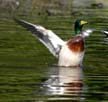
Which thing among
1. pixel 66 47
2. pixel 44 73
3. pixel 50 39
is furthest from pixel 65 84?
pixel 50 39

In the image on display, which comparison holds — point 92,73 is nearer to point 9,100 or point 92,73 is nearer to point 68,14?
point 9,100

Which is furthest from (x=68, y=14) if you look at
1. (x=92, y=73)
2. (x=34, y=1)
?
(x=92, y=73)

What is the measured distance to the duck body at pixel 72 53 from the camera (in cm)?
1938

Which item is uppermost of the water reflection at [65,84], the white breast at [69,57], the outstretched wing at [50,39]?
the outstretched wing at [50,39]

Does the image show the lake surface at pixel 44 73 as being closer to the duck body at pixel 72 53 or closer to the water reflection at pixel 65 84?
the water reflection at pixel 65 84

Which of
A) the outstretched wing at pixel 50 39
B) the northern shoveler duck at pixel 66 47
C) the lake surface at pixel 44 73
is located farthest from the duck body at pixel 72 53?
the outstretched wing at pixel 50 39

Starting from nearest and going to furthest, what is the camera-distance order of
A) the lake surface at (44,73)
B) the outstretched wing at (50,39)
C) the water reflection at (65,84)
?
the lake surface at (44,73) < the water reflection at (65,84) < the outstretched wing at (50,39)

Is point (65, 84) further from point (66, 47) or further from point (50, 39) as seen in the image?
point (50, 39)

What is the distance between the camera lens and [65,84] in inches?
642

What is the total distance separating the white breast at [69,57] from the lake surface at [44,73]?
0.19 m

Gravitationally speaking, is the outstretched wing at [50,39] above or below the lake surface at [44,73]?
above

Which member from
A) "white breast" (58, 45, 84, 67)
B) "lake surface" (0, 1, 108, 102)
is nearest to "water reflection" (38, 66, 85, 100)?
"lake surface" (0, 1, 108, 102)

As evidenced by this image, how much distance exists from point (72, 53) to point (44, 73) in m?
1.68

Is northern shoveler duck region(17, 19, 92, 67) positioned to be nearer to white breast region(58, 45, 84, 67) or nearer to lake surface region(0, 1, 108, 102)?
white breast region(58, 45, 84, 67)
